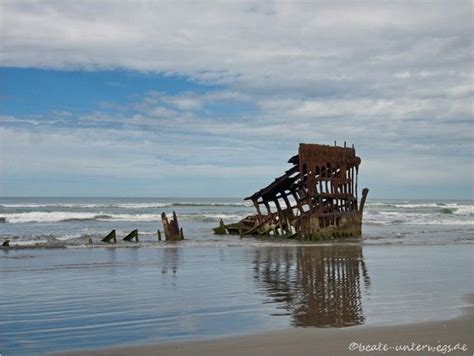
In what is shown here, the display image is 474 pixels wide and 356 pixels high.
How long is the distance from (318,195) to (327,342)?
674 inches

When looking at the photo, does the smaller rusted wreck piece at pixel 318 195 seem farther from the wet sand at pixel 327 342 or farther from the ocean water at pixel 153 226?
the wet sand at pixel 327 342

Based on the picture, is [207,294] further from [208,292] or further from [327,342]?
[327,342]

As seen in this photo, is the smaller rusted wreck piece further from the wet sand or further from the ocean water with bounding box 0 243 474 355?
the wet sand

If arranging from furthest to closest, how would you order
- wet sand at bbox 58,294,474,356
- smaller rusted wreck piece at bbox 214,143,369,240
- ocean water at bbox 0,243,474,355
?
smaller rusted wreck piece at bbox 214,143,369,240, ocean water at bbox 0,243,474,355, wet sand at bbox 58,294,474,356

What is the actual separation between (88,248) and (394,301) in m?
13.9

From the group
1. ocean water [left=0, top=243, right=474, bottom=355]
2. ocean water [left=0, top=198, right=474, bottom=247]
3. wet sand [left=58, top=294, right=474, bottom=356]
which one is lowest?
wet sand [left=58, top=294, right=474, bottom=356]

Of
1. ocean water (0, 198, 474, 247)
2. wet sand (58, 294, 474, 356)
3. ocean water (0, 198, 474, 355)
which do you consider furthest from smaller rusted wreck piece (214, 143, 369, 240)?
wet sand (58, 294, 474, 356)

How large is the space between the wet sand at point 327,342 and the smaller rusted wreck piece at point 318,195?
1587 centimetres

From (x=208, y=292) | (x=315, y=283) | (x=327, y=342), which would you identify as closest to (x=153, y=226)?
(x=315, y=283)

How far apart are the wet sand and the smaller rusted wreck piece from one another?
1587 centimetres

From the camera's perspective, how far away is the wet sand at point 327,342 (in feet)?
21.0

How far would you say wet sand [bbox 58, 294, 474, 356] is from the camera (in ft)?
21.0

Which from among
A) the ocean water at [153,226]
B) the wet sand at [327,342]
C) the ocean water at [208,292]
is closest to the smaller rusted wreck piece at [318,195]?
the ocean water at [153,226]

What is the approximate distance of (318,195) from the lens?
23.7 metres
